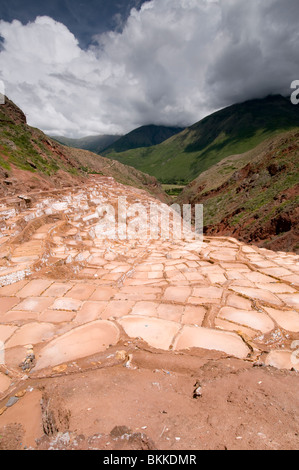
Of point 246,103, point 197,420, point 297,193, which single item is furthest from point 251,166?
point 246,103

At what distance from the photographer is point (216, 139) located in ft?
342

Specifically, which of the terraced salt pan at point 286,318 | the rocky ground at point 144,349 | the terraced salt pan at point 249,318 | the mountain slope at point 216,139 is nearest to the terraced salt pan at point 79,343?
the rocky ground at point 144,349

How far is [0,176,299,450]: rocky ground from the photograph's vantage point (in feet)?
4.58

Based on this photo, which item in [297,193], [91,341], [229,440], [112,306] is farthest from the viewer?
[297,193]

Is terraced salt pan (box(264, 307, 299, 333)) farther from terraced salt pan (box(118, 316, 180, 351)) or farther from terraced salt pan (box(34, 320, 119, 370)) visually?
terraced salt pan (box(34, 320, 119, 370))

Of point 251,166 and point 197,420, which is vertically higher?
point 251,166

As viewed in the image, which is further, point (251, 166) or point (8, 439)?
point (251, 166)

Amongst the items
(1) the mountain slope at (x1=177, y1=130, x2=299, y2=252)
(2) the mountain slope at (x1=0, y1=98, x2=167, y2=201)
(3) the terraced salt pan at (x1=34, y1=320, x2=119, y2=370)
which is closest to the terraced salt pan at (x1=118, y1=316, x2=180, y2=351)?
(3) the terraced salt pan at (x1=34, y1=320, x2=119, y2=370)

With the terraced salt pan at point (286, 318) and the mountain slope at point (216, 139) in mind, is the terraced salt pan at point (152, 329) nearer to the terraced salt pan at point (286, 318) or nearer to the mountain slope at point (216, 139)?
the terraced salt pan at point (286, 318)

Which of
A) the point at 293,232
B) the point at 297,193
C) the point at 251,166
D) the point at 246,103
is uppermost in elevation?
the point at 246,103

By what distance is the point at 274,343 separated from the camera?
2.41 metres
